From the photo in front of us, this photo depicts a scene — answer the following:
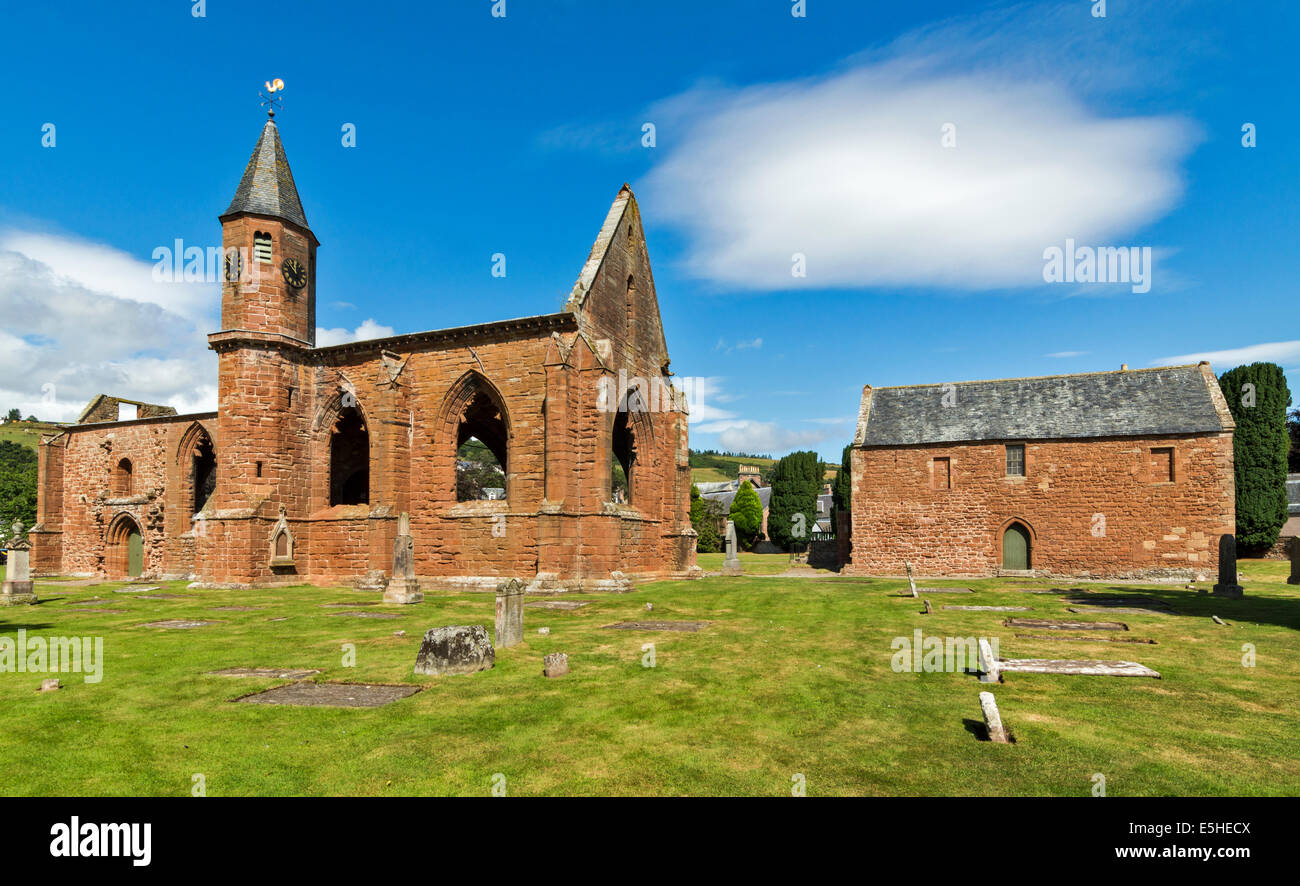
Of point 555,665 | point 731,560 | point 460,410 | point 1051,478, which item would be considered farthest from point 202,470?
point 1051,478

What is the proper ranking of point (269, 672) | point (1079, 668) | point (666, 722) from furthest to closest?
point (269, 672)
point (1079, 668)
point (666, 722)

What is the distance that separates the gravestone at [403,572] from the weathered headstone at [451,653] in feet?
26.8

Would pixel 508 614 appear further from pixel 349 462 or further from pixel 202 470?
pixel 202 470

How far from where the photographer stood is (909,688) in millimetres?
7914

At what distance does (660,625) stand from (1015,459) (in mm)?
22914

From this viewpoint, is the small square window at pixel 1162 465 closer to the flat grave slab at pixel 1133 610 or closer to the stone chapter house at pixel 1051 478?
the stone chapter house at pixel 1051 478

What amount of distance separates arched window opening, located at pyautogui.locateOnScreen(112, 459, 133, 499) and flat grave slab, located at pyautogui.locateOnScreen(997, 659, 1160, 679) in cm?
3577

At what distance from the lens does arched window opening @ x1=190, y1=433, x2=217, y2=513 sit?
94.3 feet

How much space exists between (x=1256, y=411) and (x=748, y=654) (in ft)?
116

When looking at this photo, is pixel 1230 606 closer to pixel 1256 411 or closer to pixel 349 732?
pixel 349 732

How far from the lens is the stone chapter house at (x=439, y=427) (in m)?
19.4

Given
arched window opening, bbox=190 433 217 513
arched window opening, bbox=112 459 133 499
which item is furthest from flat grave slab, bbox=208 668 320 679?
arched window opening, bbox=112 459 133 499

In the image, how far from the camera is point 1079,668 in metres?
8.57
